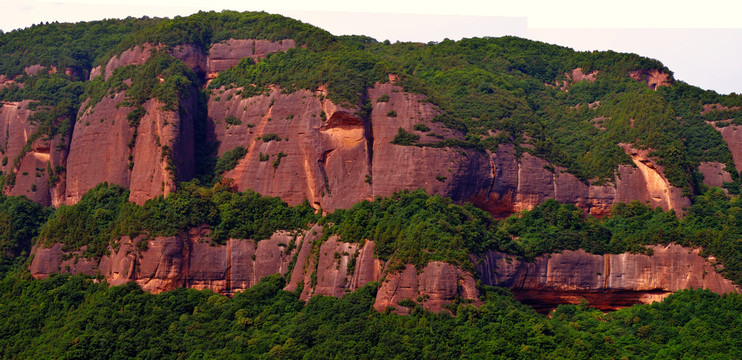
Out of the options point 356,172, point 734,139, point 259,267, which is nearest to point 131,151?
point 259,267

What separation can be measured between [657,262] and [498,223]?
10.0 metres

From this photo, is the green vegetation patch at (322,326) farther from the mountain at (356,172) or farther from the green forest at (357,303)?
the mountain at (356,172)

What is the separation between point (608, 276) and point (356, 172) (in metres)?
16.2

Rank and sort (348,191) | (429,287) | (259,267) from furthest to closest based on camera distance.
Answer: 1. (348,191)
2. (259,267)
3. (429,287)

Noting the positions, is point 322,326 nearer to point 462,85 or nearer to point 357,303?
point 357,303

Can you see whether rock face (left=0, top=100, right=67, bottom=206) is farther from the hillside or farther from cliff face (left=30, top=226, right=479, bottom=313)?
cliff face (left=30, top=226, right=479, bottom=313)

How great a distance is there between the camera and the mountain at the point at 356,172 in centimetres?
7138

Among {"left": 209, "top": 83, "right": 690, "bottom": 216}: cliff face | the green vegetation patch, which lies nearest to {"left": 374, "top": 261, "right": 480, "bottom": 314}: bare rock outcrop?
A: the green vegetation patch

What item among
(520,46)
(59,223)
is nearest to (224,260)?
(59,223)

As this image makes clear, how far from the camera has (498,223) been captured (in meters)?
77.4

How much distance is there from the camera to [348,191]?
246 feet

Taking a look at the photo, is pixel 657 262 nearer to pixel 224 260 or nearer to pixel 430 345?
pixel 430 345

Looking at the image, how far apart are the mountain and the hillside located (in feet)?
0.46

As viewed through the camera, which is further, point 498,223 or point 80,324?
point 498,223
